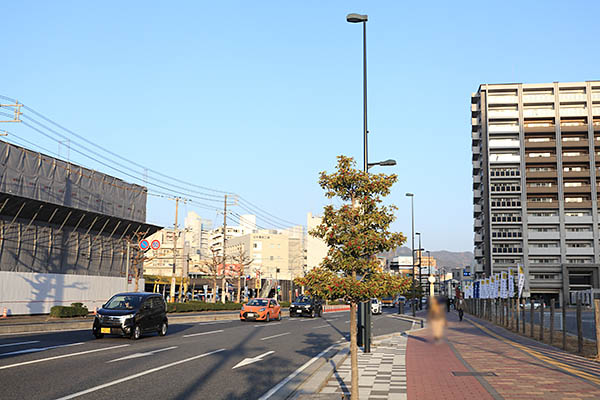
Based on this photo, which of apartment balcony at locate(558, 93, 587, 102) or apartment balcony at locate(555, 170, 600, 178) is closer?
apartment balcony at locate(555, 170, 600, 178)

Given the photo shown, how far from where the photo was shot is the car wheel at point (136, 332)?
64.8 ft

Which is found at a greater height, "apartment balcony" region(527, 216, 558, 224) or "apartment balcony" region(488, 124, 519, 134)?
"apartment balcony" region(488, 124, 519, 134)

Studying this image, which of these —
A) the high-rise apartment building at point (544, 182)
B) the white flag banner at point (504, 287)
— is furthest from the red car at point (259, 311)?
the high-rise apartment building at point (544, 182)

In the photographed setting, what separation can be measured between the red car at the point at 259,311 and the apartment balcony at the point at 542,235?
2829 inches

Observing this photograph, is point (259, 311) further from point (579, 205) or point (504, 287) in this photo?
point (579, 205)

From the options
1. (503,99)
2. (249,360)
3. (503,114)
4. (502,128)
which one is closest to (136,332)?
(249,360)

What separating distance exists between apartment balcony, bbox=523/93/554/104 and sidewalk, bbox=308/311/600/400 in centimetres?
8913

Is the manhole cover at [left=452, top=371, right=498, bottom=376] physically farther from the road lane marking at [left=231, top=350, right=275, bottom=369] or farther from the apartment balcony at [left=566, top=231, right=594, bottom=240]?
the apartment balcony at [left=566, top=231, right=594, bottom=240]

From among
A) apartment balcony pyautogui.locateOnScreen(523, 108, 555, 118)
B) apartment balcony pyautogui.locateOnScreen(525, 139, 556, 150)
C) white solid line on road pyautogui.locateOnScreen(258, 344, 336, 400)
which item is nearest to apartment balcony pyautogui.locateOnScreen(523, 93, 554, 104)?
apartment balcony pyautogui.locateOnScreen(523, 108, 555, 118)

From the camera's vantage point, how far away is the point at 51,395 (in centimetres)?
937

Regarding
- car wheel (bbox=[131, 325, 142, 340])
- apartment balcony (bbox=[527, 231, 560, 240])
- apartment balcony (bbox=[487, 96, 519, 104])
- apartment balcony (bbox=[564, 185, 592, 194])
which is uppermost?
apartment balcony (bbox=[487, 96, 519, 104])

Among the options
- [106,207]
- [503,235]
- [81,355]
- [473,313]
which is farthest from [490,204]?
[81,355]

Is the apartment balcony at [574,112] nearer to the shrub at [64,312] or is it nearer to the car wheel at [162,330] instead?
the shrub at [64,312]

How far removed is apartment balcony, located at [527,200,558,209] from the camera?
95625 millimetres
